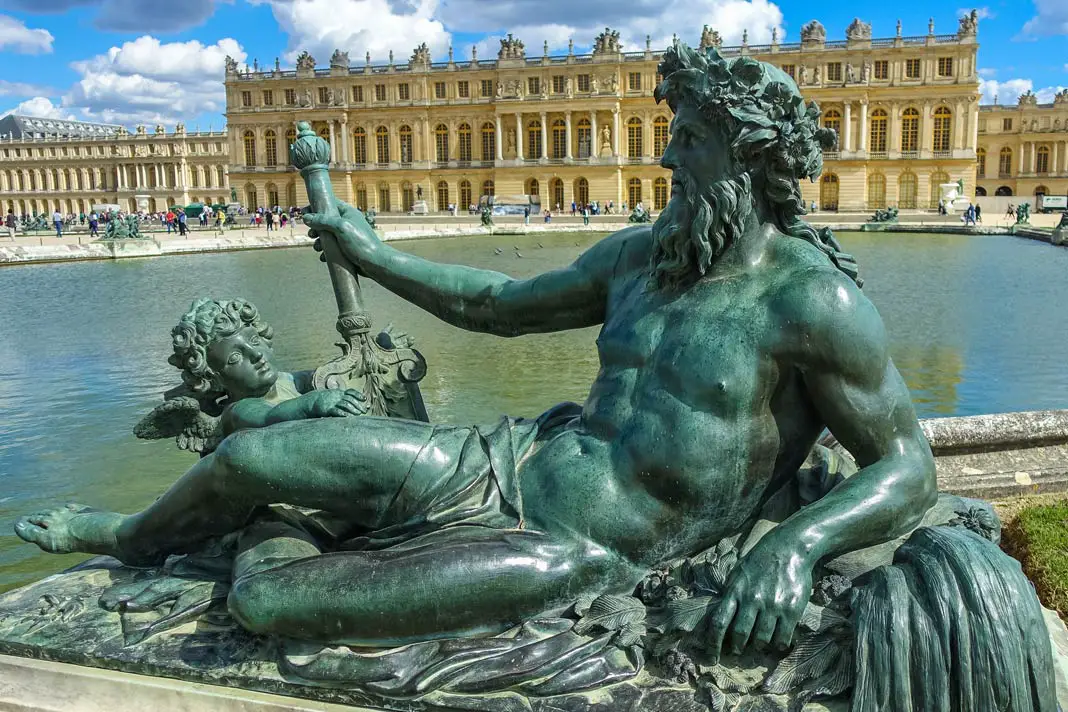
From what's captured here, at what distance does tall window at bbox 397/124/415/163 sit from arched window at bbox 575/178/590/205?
452 inches

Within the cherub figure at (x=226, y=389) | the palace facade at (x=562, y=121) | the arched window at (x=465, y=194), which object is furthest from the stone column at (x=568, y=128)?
the cherub figure at (x=226, y=389)

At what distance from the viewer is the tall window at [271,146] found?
62812 mm

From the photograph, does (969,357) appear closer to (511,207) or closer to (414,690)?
(414,690)

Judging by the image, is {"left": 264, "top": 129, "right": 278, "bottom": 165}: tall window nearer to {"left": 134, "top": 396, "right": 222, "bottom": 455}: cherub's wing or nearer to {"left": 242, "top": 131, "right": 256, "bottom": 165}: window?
{"left": 242, "top": 131, "right": 256, "bottom": 165}: window

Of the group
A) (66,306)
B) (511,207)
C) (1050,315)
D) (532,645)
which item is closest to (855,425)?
(532,645)

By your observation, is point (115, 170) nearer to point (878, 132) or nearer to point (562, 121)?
point (562, 121)

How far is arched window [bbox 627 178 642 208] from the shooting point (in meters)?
57.4

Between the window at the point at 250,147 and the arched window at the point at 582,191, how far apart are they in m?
22.5

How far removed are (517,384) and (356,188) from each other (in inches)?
2264

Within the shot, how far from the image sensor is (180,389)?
8.31ft

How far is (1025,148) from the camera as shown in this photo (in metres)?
68.9

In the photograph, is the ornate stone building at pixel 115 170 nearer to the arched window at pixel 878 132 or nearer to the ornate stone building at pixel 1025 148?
the arched window at pixel 878 132

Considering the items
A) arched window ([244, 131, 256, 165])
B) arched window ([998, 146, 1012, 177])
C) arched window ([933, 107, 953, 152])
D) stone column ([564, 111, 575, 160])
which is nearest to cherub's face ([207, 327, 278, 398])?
stone column ([564, 111, 575, 160])

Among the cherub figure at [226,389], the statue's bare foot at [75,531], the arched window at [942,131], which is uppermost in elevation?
Result: the arched window at [942,131]
